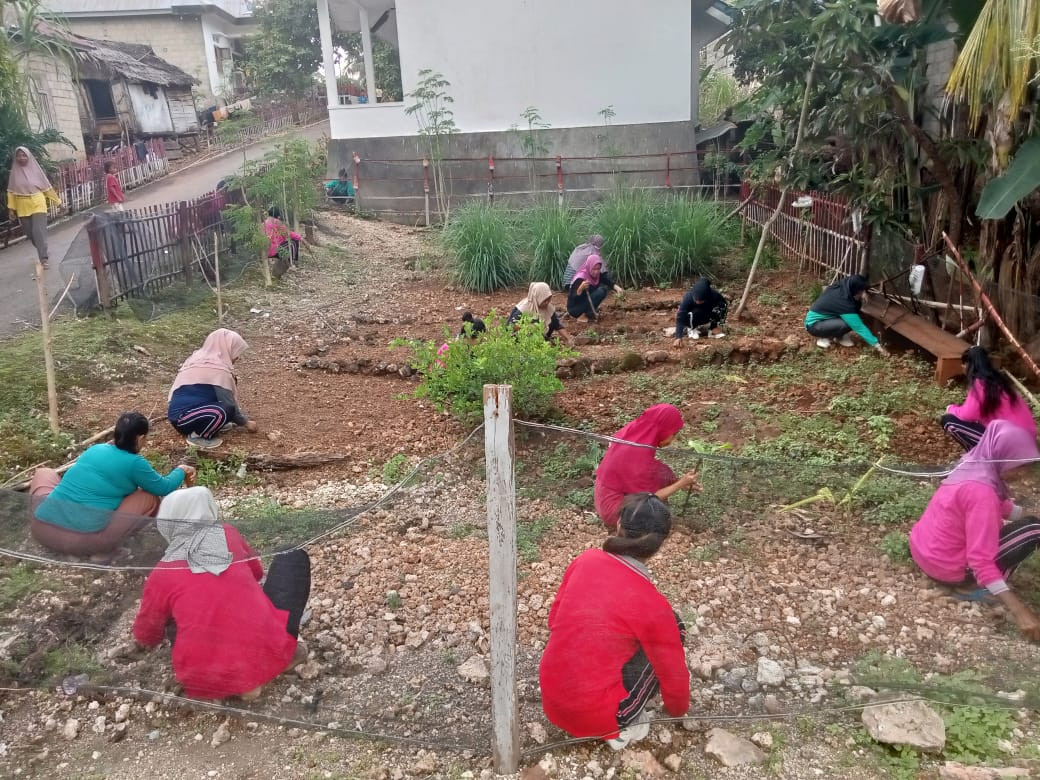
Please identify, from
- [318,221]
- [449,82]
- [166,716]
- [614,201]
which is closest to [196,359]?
[166,716]

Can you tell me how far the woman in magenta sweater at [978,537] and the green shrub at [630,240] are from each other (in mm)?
7141

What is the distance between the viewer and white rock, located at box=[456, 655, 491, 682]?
270 centimetres

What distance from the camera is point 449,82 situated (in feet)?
48.9

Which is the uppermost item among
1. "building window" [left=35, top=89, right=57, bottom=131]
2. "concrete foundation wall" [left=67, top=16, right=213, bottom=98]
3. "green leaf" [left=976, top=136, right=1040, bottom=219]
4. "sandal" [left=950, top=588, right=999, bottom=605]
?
"concrete foundation wall" [left=67, top=16, right=213, bottom=98]

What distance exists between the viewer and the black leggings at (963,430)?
4113 millimetres

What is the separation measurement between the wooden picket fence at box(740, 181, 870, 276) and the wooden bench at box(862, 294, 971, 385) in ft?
2.78

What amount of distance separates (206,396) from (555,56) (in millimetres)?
11848

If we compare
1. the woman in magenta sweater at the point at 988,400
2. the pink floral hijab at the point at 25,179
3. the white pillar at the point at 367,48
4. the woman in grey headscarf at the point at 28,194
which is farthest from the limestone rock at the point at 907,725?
the white pillar at the point at 367,48

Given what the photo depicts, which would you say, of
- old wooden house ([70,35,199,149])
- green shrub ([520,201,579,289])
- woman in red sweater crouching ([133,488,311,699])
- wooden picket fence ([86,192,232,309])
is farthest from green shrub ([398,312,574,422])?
old wooden house ([70,35,199,149])

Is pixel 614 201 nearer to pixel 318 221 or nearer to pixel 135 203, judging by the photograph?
pixel 318 221

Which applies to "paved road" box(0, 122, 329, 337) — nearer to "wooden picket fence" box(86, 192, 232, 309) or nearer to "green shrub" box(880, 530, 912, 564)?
"wooden picket fence" box(86, 192, 232, 309)

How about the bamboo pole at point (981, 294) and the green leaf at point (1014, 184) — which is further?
the bamboo pole at point (981, 294)

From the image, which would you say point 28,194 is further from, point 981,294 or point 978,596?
point 978,596

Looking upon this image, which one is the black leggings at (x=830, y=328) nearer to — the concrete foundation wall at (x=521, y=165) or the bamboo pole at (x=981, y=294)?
the bamboo pole at (x=981, y=294)
